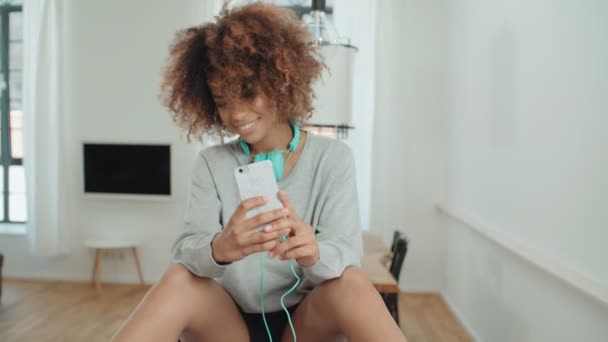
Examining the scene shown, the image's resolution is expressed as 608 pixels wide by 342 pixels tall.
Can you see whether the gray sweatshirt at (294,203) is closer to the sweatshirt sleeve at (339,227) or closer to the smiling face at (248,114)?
the sweatshirt sleeve at (339,227)

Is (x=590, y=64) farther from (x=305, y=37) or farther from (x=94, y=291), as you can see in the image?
(x=94, y=291)

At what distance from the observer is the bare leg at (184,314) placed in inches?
35.7

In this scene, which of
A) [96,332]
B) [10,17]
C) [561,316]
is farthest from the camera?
[10,17]

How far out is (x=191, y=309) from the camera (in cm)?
98

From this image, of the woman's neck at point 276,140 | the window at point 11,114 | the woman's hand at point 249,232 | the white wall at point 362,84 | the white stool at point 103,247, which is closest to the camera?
the woman's hand at point 249,232

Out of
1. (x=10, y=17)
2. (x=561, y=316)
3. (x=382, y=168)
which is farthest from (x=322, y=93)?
(x=10, y=17)

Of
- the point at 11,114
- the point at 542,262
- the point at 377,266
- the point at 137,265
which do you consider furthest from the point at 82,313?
the point at 542,262

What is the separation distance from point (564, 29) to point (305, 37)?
935mm

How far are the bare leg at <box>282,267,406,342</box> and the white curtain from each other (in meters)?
3.00

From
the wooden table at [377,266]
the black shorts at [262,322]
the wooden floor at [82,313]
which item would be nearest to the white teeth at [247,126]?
the black shorts at [262,322]

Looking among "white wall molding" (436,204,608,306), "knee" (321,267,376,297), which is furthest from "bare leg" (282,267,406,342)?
"white wall molding" (436,204,608,306)

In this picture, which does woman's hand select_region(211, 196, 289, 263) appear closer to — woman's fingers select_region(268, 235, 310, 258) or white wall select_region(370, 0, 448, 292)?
woman's fingers select_region(268, 235, 310, 258)

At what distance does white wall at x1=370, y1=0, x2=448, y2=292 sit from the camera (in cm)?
335

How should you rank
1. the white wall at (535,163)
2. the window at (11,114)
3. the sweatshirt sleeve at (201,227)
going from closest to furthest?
the sweatshirt sleeve at (201,227)
the white wall at (535,163)
the window at (11,114)
